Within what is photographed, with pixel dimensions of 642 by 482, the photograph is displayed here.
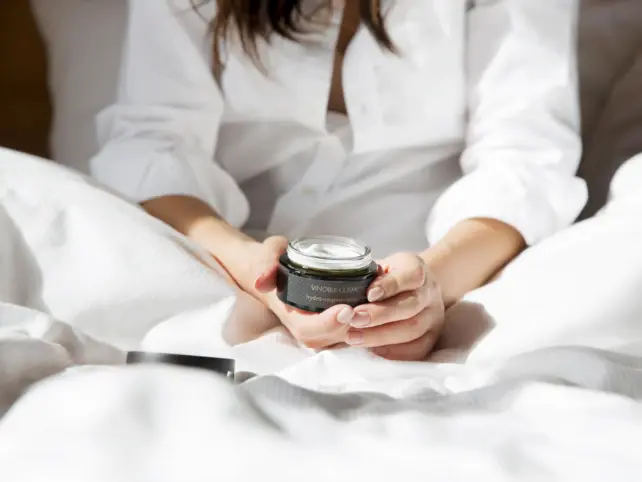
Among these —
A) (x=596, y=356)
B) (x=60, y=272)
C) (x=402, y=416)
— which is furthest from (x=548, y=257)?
(x=60, y=272)

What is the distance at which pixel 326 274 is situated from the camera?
0.58 meters

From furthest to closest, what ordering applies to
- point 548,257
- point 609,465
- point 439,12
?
point 439,12 → point 548,257 → point 609,465

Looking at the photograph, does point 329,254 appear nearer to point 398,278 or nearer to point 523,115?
point 398,278

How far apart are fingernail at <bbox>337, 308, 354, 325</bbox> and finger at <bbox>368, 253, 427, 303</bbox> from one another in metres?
0.03

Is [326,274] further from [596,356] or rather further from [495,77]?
[495,77]

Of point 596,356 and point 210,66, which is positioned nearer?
point 596,356

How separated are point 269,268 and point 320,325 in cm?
8

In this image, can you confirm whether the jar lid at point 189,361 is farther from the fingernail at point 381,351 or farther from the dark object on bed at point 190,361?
the fingernail at point 381,351

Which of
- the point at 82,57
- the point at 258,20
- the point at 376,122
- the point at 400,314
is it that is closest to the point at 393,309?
the point at 400,314

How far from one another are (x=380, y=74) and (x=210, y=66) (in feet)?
0.76

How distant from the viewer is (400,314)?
0.60 m

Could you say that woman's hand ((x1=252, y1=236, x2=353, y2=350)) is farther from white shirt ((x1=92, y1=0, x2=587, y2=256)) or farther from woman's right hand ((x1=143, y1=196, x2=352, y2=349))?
white shirt ((x1=92, y1=0, x2=587, y2=256))

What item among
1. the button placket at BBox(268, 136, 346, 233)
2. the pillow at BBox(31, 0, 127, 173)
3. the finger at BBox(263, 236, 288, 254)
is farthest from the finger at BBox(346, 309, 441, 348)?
the pillow at BBox(31, 0, 127, 173)

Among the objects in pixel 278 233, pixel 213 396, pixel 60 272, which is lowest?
pixel 278 233
